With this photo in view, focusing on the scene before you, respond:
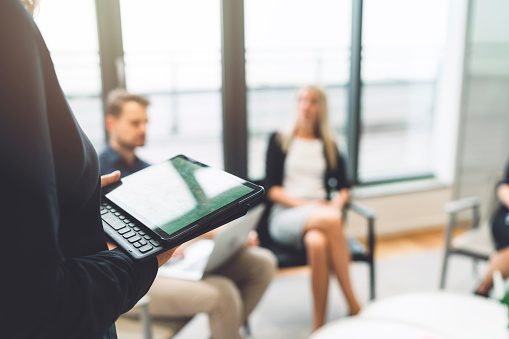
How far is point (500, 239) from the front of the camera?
2.06m

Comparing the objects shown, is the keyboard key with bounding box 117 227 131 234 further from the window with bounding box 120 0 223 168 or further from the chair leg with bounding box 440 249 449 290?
the chair leg with bounding box 440 249 449 290

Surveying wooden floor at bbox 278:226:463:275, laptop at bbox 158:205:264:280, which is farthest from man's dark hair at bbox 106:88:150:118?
wooden floor at bbox 278:226:463:275

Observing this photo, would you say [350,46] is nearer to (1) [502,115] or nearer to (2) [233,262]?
(1) [502,115]

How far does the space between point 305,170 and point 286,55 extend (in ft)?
6.03

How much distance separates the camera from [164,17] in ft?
8.30

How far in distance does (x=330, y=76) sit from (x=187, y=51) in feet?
4.74

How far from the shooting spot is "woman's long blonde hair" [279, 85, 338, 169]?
95.3 inches

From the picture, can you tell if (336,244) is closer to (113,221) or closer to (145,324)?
(145,324)

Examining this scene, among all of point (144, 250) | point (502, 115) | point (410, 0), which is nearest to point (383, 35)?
point (410, 0)

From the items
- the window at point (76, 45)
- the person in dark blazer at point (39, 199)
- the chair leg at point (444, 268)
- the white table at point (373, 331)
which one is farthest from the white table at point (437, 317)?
the window at point (76, 45)

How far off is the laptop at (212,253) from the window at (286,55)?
826mm

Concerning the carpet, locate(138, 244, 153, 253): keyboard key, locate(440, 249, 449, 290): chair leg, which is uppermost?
locate(138, 244, 153, 253): keyboard key

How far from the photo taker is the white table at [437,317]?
4.47ft

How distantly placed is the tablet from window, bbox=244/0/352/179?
1.69m
